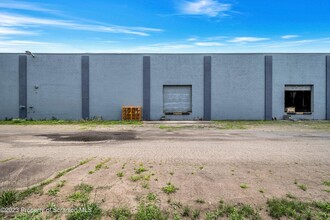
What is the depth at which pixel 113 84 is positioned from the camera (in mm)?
24516

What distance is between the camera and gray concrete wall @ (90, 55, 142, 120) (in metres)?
24.4

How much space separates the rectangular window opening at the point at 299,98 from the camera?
25.1 m

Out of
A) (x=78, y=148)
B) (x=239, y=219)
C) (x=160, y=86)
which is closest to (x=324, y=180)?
(x=239, y=219)

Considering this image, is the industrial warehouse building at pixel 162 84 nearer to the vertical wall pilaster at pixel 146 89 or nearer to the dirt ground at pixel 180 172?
the vertical wall pilaster at pixel 146 89

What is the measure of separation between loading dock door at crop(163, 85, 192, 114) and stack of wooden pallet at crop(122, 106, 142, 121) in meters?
2.87

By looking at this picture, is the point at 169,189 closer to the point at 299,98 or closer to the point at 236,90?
the point at 236,90

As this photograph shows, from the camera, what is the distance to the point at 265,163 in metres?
7.07

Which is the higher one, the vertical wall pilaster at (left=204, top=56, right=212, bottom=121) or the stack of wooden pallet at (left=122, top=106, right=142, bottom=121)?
the vertical wall pilaster at (left=204, top=56, right=212, bottom=121)

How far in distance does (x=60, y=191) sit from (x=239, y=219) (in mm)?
3554

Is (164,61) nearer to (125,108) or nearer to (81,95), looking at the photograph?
(125,108)

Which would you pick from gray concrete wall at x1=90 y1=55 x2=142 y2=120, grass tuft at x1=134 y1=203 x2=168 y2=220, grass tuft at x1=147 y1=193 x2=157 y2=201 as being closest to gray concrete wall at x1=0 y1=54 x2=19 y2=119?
gray concrete wall at x1=90 y1=55 x2=142 y2=120

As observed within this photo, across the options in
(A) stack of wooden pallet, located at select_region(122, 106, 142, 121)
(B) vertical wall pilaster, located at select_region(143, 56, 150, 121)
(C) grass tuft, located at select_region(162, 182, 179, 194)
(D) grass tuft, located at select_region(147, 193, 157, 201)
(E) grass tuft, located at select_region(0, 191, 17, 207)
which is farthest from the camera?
(B) vertical wall pilaster, located at select_region(143, 56, 150, 121)

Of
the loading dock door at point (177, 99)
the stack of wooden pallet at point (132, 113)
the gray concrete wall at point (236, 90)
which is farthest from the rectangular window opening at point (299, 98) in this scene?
the stack of wooden pallet at point (132, 113)

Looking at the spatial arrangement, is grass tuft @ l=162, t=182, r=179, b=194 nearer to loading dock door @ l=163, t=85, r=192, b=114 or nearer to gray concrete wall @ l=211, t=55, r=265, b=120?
loading dock door @ l=163, t=85, r=192, b=114
